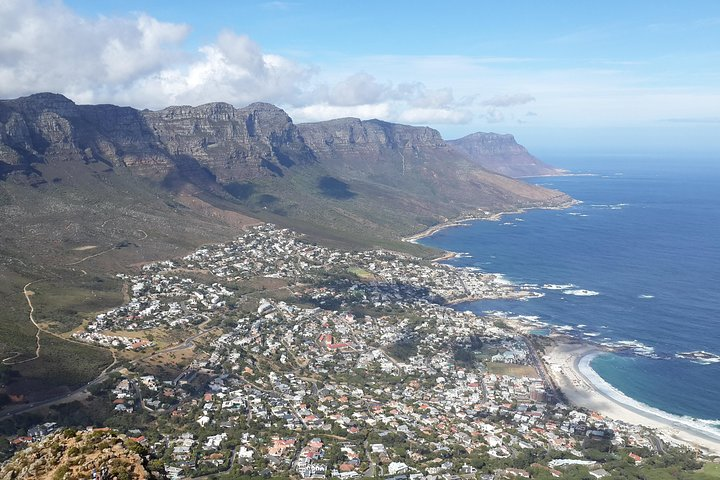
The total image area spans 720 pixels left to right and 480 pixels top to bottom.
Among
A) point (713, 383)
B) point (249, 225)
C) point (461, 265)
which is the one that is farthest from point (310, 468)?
point (249, 225)

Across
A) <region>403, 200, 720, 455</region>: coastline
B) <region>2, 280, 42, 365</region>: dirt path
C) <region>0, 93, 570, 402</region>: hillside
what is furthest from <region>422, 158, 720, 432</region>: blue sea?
<region>2, 280, 42, 365</region>: dirt path

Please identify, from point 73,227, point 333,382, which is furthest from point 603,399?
point 73,227

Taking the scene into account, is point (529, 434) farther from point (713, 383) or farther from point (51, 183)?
point (51, 183)

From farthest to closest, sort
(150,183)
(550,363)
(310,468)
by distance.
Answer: (150,183) → (550,363) → (310,468)

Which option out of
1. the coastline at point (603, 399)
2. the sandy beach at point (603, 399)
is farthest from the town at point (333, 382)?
the sandy beach at point (603, 399)

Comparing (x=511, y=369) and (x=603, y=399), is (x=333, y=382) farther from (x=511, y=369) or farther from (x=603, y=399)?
(x=603, y=399)

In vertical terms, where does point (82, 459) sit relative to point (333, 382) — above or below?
above

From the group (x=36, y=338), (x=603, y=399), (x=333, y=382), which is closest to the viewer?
(x=603, y=399)

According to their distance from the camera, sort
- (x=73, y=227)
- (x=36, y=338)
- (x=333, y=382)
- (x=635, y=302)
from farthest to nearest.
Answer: (x=73, y=227), (x=635, y=302), (x=333, y=382), (x=36, y=338)

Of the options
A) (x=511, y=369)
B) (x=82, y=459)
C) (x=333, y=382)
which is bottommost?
(x=511, y=369)
